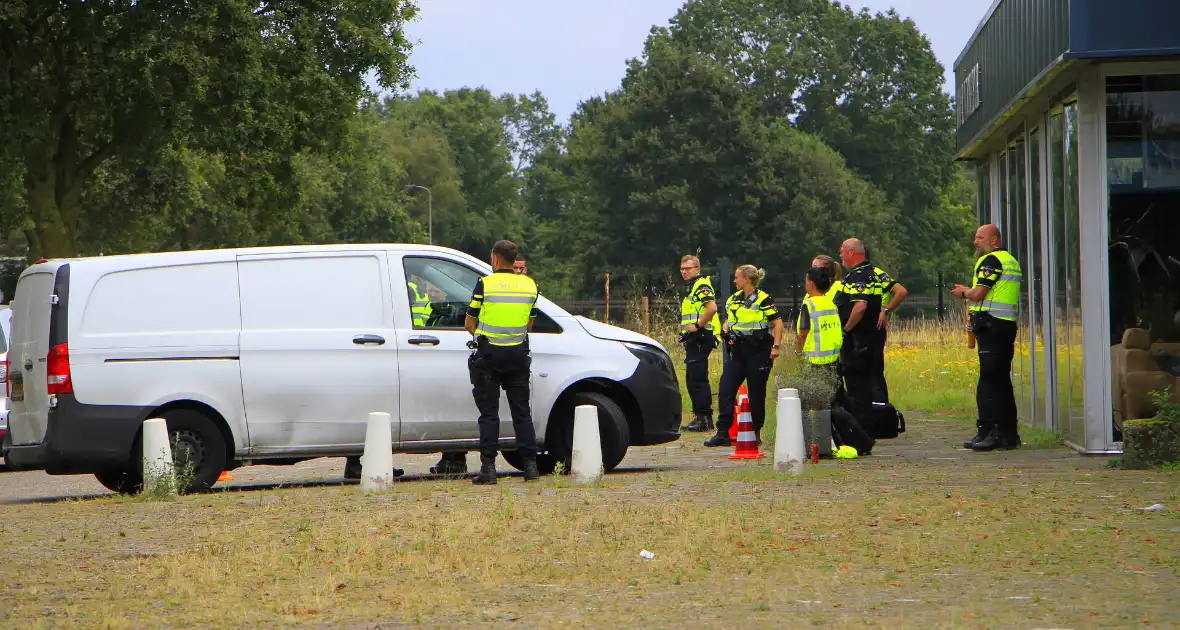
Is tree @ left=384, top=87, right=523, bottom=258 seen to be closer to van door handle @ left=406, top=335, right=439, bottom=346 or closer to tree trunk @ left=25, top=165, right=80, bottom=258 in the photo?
tree trunk @ left=25, top=165, right=80, bottom=258

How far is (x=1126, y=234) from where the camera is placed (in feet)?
44.7

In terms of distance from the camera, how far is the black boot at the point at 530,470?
11984 millimetres

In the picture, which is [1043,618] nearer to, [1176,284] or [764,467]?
[764,467]

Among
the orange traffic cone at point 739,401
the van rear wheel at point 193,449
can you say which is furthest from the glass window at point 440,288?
the orange traffic cone at point 739,401

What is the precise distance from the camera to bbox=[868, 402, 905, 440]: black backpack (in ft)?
48.5

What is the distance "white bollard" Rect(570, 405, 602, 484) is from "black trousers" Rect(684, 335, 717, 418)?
555 centimetres

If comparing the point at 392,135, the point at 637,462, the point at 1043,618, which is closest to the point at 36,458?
the point at 637,462

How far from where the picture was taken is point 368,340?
12180 mm

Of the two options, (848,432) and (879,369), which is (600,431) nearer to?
(848,432)

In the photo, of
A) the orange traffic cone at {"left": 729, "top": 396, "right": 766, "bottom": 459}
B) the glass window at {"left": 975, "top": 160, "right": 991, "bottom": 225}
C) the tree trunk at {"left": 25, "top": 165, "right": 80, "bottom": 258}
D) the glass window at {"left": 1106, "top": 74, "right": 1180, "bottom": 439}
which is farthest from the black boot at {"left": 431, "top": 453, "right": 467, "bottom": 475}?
the tree trunk at {"left": 25, "top": 165, "right": 80, "bottom": 258}

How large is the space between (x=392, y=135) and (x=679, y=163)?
37.5m

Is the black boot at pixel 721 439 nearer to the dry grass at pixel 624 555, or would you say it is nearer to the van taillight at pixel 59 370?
the dry grass at pixel 624 555

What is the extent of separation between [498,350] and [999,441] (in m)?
4.82

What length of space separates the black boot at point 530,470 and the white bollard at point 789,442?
5.69 ft
